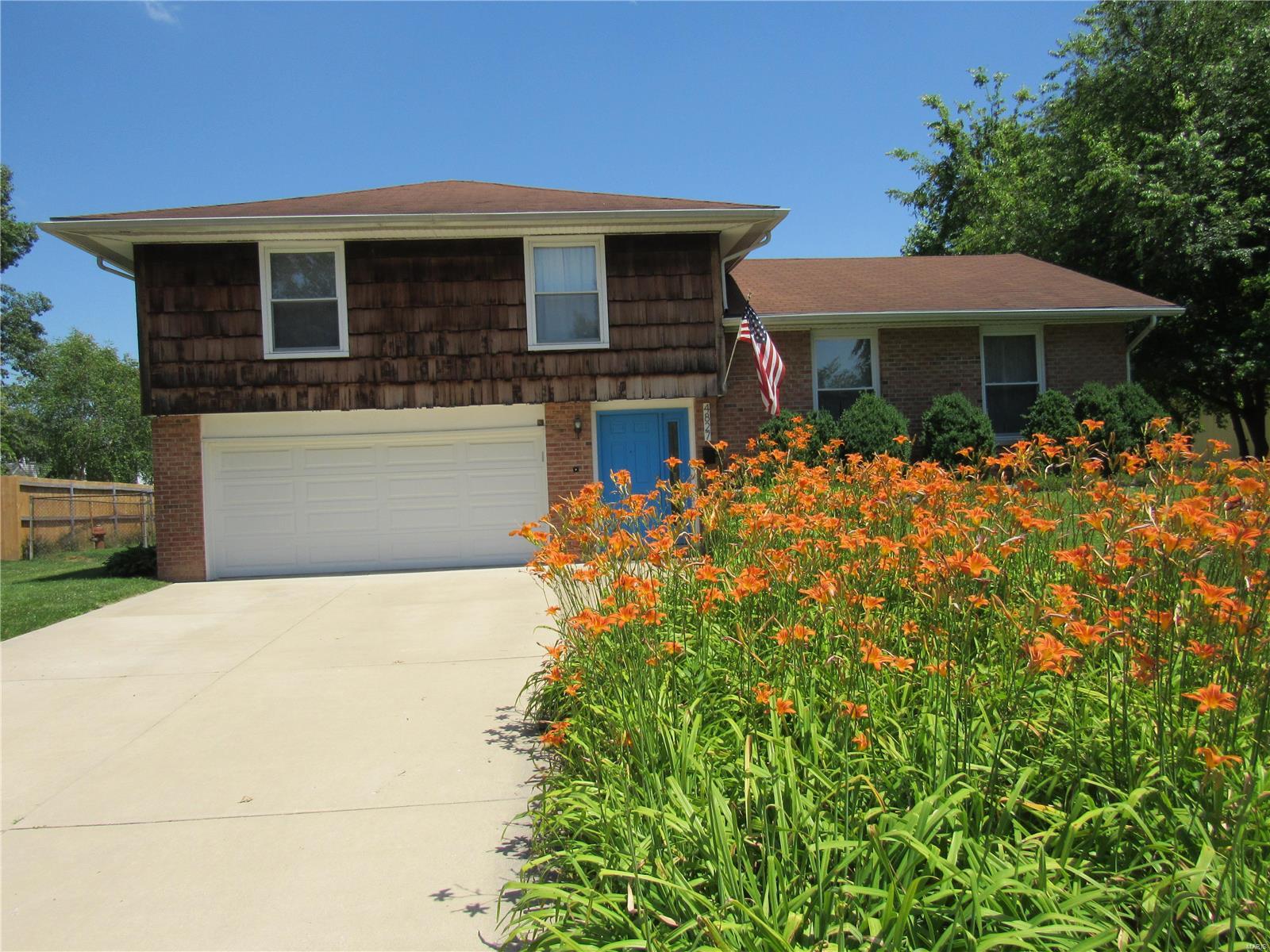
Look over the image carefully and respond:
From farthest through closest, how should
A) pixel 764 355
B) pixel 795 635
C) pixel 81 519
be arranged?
pixel 81 519 → pixel 764 355 → pixel 795 635

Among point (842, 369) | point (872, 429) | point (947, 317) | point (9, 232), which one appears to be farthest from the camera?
point (9, 232)

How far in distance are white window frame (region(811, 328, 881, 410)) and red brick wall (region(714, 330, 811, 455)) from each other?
11.8 inches

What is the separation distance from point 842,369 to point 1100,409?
3.89 metres

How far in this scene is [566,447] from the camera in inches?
468

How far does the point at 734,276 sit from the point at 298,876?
13.7 metres

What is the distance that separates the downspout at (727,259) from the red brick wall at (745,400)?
717 mm

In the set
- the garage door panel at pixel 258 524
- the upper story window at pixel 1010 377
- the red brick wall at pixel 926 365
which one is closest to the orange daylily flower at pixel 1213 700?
the garage door panel at pixel 258 524

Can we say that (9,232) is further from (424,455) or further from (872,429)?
(872,429)

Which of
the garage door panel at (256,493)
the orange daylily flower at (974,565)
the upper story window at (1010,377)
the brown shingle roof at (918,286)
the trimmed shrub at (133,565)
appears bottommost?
the trimmed shrub at (133,565)

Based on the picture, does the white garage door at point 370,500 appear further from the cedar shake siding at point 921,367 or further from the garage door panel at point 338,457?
the cedar shake siding at point 921,367

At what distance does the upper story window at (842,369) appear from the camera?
44.7 ft

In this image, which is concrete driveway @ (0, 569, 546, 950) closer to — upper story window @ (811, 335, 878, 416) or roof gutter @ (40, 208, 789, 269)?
roof gutter @ (40, 208, 789, 269)

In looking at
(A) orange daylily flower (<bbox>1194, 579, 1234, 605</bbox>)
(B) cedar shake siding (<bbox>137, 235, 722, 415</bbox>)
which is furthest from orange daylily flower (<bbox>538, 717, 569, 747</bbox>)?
(B) cedar shake siding (<bbox>137, 235, 722, 415</bbox>)

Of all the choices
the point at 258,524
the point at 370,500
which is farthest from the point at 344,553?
the point at 258,524
